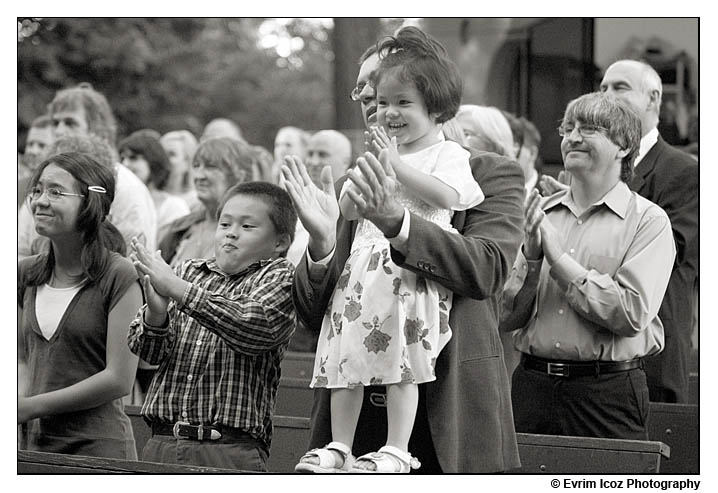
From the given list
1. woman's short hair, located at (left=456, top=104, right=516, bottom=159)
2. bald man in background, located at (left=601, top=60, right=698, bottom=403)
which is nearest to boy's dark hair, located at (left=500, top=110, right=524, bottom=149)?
woman's short hair, located at (left=456, top=104, right=516, bottom=159)

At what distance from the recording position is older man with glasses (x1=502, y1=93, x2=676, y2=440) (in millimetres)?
4375

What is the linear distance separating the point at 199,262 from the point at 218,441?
644 millimetres

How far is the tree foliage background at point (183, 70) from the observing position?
760 inches

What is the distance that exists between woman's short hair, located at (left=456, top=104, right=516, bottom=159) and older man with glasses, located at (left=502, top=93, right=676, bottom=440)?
116 centimetres

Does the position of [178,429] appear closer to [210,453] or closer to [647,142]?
[210,453]

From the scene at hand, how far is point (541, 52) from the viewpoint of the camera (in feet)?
34.5

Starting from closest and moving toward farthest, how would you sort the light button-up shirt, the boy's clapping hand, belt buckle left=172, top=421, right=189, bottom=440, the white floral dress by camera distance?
the white floral dress → the boy's clapping hand → belt buckle left=172, top=421, right=189, bottom=440 → the light button-up shirt

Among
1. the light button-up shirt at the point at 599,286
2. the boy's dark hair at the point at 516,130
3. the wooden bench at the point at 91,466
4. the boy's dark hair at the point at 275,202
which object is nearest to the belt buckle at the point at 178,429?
the wooden bench at the point at 91,466

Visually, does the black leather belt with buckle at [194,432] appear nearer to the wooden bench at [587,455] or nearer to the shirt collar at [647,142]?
the wooden bench at [587,455]

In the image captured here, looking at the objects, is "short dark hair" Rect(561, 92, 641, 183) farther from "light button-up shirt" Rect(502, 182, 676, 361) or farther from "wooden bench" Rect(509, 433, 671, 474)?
"wooden bench" Rect(509, 433, 671, 474)

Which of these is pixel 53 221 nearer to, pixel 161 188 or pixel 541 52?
pixel 161 188

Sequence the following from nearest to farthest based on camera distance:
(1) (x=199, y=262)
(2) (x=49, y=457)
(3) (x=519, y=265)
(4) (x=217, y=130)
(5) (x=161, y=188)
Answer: (2) (x=49, y=457) < (1) (x=199, y=262) < (3) (x=519, y=265) < (5) (x=161, y=188) < (4) (x=217, y=130)

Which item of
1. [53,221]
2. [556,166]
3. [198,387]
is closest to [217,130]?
[556,166]

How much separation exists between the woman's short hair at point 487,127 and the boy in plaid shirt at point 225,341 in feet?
5.90
